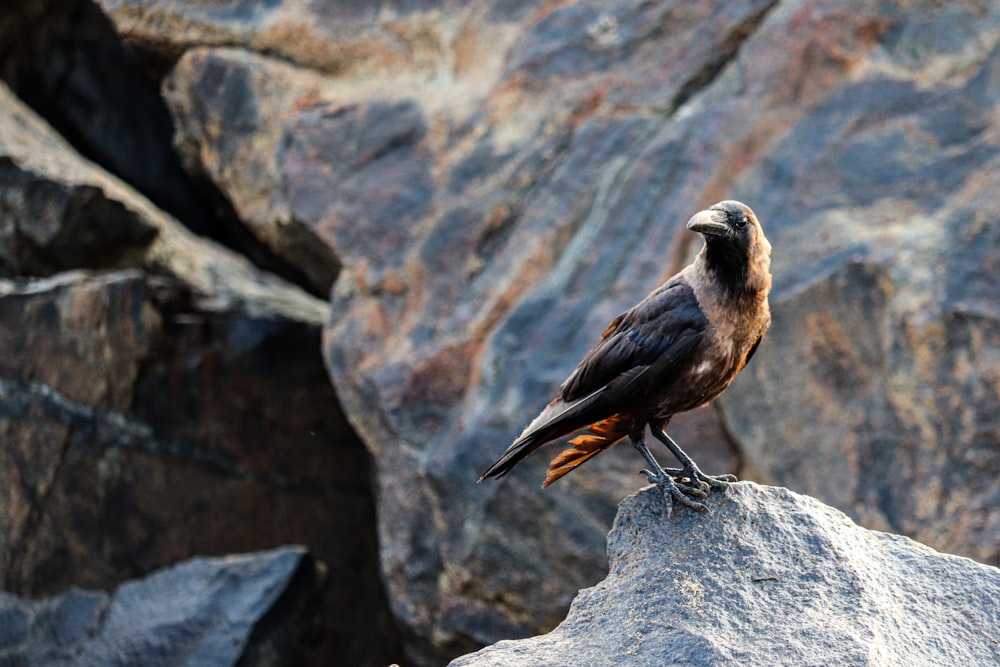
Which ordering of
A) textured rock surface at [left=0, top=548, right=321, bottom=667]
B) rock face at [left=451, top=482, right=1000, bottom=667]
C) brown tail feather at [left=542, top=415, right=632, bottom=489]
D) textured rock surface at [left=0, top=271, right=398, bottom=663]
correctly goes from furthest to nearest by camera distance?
textured rock surface at [left=0, top=271, right=398, bottom=663] < textured rock surface at [left=0, top=548, right=321, bottom=667] < brown tail feather at [left=542, top=415, right=632, bottom=489] < rock face at [left=451, top=482, right=1000, bottom=667]

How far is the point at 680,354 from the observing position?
3.87 m

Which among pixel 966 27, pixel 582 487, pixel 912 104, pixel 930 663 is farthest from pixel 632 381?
pixel 966 27

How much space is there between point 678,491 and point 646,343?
512mm

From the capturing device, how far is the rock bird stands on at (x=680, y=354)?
3887mm

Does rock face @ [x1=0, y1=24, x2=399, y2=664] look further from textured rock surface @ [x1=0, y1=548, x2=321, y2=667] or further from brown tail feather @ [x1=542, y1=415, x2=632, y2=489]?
brown tail feather @ [x1=542, y1=415, x2=632, y2=489]

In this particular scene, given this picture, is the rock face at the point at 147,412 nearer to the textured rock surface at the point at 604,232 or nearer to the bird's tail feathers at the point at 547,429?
the textured rock surface at the point at 604,232

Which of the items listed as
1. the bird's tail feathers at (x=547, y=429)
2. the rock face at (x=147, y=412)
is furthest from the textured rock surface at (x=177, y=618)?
the bird's tail feathers at (x=547, y=429)

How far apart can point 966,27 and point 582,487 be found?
330cm

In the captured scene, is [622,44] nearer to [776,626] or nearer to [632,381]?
[632,381]

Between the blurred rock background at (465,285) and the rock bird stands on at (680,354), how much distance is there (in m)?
2.07

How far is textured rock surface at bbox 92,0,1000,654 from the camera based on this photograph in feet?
19.0

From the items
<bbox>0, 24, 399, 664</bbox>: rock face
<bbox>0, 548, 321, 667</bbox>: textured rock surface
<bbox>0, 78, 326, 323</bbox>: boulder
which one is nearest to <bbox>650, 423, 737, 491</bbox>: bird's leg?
<bbox>0, 548, 321, 667</bbox>: textured rock surface

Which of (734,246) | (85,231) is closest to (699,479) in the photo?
(734,246)

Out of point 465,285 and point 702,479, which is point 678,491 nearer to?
point 702,479
